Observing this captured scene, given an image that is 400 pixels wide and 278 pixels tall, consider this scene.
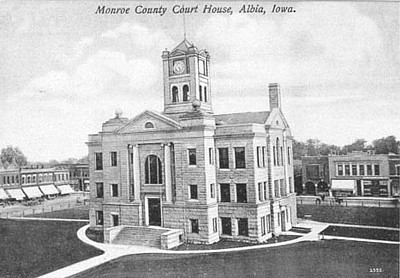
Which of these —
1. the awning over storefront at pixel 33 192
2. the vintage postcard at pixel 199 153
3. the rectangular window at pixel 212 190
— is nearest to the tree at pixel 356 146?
the vintage postcard at pixel 199 153

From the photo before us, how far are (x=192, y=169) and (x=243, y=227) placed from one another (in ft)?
7.68

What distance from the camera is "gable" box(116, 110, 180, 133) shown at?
41.7ft

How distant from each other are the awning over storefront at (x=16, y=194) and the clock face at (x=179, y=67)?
5399 millimetres

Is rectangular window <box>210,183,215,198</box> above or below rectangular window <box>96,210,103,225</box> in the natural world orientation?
above

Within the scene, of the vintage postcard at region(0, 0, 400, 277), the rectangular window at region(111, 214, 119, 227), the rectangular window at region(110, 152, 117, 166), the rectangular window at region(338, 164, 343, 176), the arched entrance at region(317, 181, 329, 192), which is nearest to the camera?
the vintage postcard at region(0, 0, 400, 277)

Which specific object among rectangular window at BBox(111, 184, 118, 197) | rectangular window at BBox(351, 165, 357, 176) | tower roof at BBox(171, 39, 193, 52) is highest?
tower roof at BBox(171, 39, 193, 52)

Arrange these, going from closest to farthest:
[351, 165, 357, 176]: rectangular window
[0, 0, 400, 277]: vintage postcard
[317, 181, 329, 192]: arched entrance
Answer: [0, 0, 400, 277]: vintage postcard
[351, 165, 357, 176]: rectangular window
[317, 181, 329, 192]: arched entrance

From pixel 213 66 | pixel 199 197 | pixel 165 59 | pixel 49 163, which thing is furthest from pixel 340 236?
pixel 49 163

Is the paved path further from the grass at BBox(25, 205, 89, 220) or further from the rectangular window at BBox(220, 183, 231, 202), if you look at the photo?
the rectangular window at BBox(220, 183, 231, 202)

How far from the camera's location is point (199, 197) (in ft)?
42.3

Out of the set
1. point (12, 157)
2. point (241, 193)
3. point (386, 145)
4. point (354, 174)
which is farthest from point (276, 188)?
point (12, 157)

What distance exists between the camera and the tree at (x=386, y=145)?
10.3 metres

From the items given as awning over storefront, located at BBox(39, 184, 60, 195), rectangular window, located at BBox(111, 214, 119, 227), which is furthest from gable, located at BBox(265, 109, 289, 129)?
awning over storefront, located at BBox(39, 184, 60, 195)

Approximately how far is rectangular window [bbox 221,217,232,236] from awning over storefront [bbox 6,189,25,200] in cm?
582
